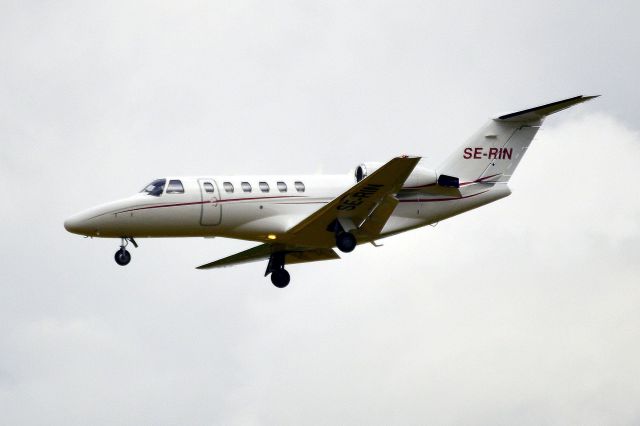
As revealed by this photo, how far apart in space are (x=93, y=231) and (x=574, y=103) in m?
13.5

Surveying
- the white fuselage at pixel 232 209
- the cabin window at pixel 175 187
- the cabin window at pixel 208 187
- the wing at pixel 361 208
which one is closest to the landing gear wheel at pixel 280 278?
the wing at pixel 361 208

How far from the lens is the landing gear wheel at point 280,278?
4025cm

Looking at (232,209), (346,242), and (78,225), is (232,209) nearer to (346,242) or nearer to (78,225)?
(346,242)

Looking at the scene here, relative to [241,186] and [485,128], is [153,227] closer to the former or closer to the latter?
[241,186]

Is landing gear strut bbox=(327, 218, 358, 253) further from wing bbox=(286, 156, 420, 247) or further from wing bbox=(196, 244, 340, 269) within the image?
wing bbox=(196, 244, 340, 269)

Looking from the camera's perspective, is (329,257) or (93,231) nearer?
(93,231)

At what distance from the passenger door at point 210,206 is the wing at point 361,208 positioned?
204 centimetres

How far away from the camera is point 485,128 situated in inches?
1590

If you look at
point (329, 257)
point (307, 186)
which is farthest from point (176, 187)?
point (329, 257)

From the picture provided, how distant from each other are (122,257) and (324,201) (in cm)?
579

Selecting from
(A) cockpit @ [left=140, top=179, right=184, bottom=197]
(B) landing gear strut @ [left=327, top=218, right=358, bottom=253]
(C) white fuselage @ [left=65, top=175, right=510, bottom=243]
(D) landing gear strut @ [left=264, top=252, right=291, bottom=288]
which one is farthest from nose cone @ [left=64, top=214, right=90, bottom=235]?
(B) landing gear strut @ [left=327, top=218, right=358, bottom=253]

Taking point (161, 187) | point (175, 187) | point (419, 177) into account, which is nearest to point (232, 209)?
point (175, 187)

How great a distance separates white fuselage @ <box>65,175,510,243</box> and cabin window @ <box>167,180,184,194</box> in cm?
5

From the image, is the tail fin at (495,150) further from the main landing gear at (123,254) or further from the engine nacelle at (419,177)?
the main landing gear at (123,254)
